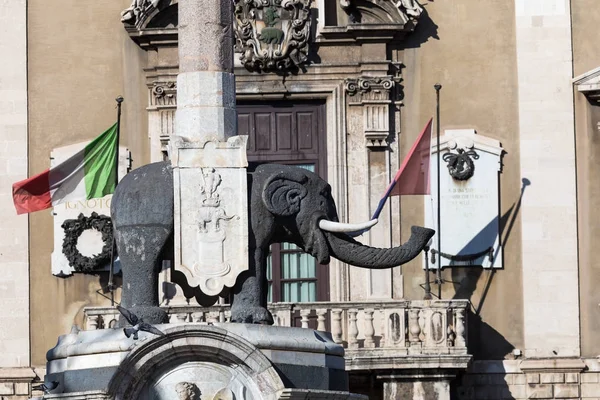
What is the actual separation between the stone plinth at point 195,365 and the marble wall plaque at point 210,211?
0.91 metres

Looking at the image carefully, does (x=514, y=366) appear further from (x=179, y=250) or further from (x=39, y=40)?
(x=179, y=250)

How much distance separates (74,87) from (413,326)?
20.6ft

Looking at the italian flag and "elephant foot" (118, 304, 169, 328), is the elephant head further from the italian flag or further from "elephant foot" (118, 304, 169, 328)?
the italian flag

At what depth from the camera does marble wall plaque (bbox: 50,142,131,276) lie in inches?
1492

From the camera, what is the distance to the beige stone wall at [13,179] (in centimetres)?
3772

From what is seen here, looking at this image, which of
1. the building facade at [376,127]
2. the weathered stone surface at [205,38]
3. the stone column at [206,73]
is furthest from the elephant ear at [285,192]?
the building facade at [376,127]

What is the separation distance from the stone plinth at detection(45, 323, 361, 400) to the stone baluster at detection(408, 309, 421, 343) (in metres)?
9.84

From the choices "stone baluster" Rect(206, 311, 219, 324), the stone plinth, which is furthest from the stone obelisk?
"stone baluster" Rect(206, 311, 219, 324)

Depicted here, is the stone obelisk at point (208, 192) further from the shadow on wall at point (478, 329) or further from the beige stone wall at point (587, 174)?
the beige stone wall at point (587, 174)

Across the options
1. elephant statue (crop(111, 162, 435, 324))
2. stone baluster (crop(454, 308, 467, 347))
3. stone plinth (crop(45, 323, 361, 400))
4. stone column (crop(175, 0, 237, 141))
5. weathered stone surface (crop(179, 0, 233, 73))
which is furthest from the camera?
stone baluster (crop(454, 308, 467, 347))

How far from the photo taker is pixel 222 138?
27.4m

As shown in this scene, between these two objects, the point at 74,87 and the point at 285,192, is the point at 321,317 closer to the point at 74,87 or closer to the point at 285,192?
the point at 74,87

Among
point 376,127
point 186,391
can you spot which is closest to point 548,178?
point 376,127

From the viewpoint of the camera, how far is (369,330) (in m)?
36.3
